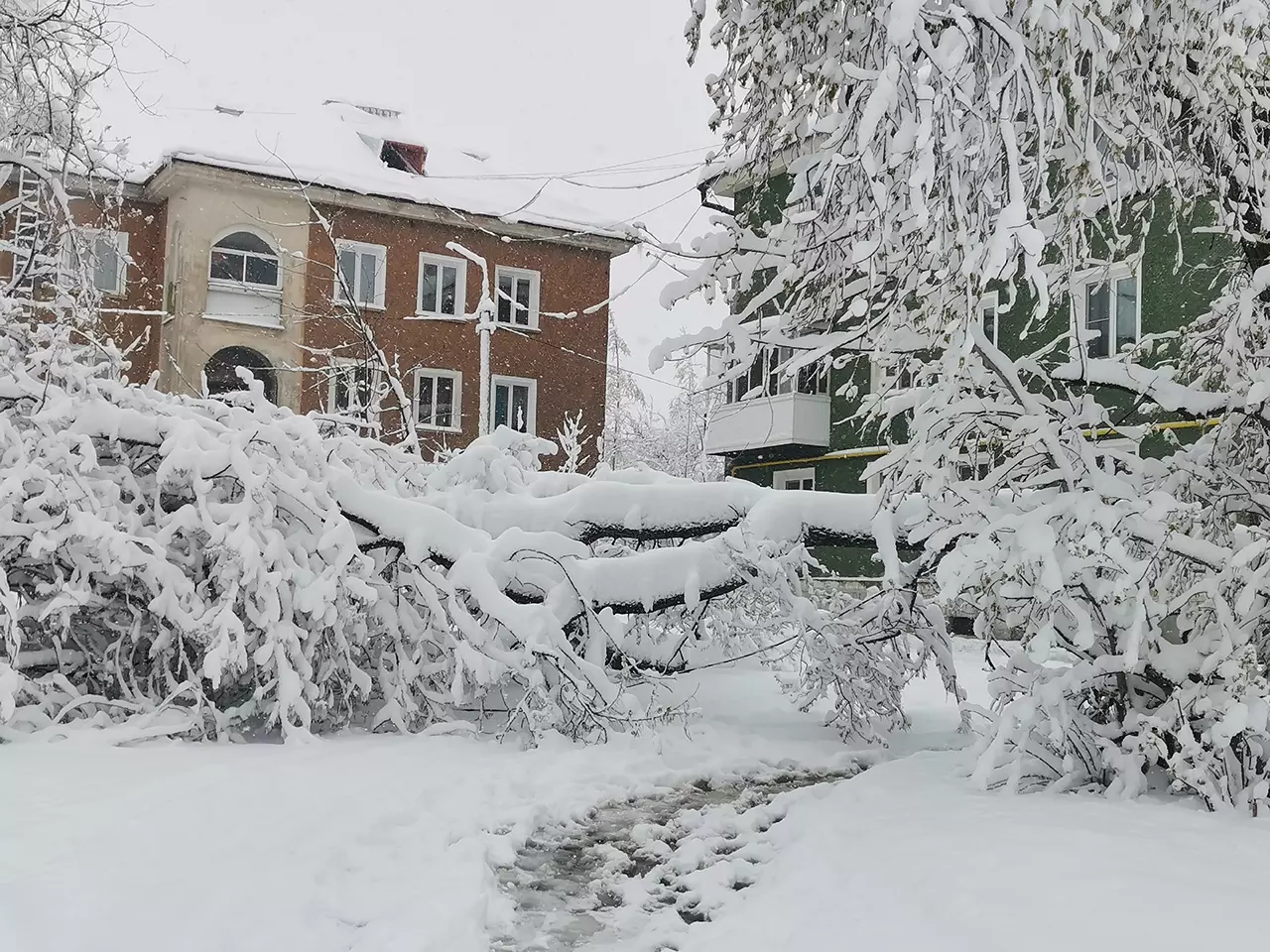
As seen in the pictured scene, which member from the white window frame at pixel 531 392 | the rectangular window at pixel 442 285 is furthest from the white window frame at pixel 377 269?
the white window frame at pixel 531 392

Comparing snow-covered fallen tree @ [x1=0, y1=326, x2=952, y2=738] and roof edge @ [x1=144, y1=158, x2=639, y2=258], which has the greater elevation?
roof edge @ [x1=144, y1=158, x2=639, y2=258]

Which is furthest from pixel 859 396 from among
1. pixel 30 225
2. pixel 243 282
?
pixel 30 225

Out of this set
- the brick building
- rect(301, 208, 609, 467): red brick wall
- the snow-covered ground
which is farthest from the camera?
rect(301, 208, 609, 467): red brick wall

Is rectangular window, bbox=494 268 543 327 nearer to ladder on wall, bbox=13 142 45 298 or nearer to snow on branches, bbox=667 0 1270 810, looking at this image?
ladder on wall, bbox=13 142 45 298

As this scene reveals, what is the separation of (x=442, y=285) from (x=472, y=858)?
21791 mm

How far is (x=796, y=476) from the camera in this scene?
23.4m

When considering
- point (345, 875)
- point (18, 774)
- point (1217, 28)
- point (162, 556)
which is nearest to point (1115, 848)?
point (345, 875)

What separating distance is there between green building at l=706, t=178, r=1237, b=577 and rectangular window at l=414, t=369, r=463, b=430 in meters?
5.76

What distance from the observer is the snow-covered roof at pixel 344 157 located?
22.8 meters

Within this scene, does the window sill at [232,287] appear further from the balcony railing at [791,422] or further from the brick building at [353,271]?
the balcony railing at [791,422]

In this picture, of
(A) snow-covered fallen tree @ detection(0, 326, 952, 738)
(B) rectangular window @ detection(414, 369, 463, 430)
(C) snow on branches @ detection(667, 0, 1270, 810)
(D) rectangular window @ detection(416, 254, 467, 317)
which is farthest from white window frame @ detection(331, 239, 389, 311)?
(C) snow on branches @ detection(667, 0, 1270, 810)

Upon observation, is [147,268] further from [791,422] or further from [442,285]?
[791,422]

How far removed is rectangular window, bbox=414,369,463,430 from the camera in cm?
2491

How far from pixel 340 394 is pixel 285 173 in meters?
4.72
